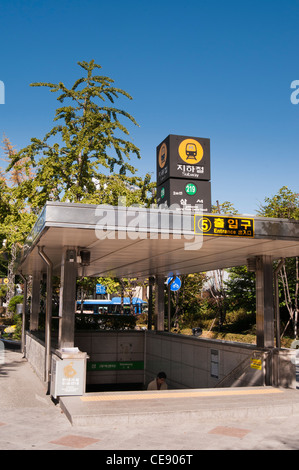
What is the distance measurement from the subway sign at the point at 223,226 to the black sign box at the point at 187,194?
8.74ft

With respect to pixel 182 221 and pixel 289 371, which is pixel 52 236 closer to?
pixel 182 221

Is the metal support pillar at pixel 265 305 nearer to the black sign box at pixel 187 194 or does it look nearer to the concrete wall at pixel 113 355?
the black sign box at pixel 187 194

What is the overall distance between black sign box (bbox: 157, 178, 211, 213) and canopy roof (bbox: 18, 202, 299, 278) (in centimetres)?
124

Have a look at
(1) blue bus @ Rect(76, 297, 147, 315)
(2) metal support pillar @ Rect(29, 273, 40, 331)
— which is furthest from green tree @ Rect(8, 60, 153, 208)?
(1) blue bus @ Rect(76, 297, 147, 315)

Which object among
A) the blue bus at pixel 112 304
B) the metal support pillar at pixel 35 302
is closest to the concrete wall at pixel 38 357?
the metal support pillar at pixel 35 302

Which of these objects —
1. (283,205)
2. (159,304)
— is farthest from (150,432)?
(283,205)

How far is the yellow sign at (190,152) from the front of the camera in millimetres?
12078

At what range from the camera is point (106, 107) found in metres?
22.0

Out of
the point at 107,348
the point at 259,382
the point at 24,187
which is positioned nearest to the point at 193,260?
the point at 259,382

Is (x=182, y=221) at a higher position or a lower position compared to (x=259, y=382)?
higher

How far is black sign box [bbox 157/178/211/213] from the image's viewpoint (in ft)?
38.8

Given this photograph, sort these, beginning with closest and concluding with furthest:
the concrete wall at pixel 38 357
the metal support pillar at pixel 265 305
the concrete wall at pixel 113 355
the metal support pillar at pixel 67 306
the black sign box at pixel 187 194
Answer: the metal support pillar at pixel 67 306
the metal support pillar at pixel 265 305
the black sign box at pixel 187 194
the concrete wall at pixel 38 357
the concrete wall at pixel 113 355
